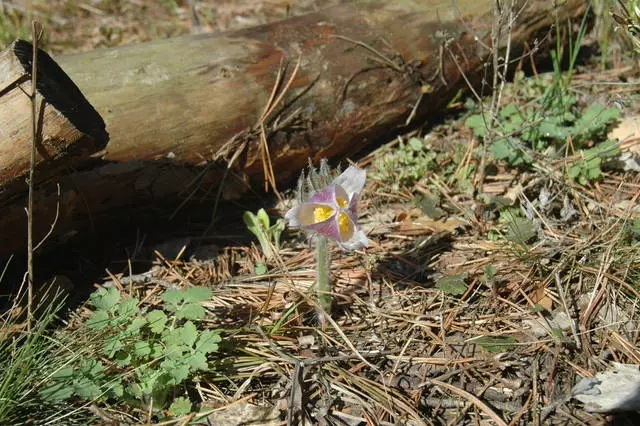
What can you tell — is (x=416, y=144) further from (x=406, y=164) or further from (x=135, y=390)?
(x=135, y=390)

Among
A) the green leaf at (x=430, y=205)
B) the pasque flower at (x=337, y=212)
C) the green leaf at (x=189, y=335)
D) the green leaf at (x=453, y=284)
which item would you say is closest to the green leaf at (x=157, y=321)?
the green leaf at (x=189, y=335)

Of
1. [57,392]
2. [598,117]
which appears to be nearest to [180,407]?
[57,392]

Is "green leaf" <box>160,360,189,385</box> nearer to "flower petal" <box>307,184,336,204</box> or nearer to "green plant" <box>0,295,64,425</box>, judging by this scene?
"green plant" <box>0,295,64,425</box>

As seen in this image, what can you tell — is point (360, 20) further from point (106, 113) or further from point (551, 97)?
point (106, 113)

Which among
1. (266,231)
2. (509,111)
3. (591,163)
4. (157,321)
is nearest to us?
(157,321)

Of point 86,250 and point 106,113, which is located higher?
point 106,113

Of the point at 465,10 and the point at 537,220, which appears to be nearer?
the point at 537,220

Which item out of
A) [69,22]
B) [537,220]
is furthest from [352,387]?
[69,22]

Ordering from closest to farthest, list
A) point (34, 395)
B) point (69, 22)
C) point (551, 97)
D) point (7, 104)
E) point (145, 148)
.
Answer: point (34, 395) < point (7, 104) < point (145, 148) < point (551, 97) < point (69, 22)
